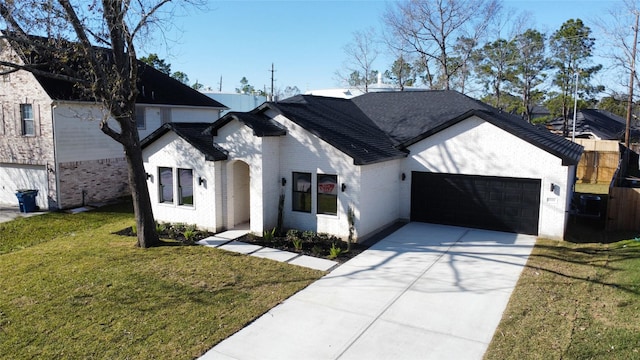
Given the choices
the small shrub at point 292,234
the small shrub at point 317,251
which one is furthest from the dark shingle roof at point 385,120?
the small shrub at point 292,234

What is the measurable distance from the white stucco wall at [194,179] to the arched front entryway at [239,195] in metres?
0.54

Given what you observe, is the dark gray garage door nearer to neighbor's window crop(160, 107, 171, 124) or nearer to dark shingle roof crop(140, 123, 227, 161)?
dark shingle roof crop(140, 123, 227, 161)

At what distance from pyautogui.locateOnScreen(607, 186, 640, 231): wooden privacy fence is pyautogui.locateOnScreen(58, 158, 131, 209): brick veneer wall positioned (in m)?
20.5

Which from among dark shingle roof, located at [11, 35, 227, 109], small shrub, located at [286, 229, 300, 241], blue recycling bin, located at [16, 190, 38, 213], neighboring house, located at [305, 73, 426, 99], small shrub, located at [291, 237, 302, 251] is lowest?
small shrub, located at [291, 237, 302, 251]

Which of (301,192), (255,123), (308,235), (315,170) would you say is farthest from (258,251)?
(255,123)

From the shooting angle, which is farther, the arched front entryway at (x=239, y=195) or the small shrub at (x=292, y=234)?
the arched front entryway at (x=239, y=195)

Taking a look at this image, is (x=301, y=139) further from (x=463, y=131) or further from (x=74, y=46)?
(x=74, y=46)

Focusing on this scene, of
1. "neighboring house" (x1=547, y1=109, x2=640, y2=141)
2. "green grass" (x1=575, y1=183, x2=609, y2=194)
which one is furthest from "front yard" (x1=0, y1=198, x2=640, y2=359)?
"neighboring house" (x1=547, y1=109, x2=640, y2=141)

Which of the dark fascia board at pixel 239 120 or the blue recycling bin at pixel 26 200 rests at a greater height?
the dark fascia board at pixel 239 120

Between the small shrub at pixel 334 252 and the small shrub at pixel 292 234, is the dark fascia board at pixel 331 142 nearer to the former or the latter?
the small shrub at pixel 334 252

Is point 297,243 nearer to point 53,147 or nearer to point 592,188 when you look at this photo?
point 53,147

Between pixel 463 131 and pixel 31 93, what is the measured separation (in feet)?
57.9

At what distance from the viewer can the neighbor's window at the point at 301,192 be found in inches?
596

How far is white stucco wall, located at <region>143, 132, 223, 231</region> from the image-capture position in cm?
1510
